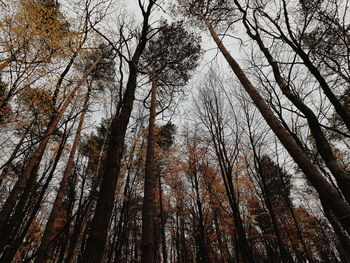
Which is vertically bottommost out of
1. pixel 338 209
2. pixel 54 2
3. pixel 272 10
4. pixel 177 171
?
pixel 338 209

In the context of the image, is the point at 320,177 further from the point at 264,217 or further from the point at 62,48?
the point at 264,217

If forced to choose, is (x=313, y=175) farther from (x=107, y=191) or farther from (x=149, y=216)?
(x=149, y=216)

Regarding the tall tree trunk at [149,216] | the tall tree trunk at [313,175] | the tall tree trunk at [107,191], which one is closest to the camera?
the tall tree trunk at [107,191]

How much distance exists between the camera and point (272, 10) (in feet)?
15.8

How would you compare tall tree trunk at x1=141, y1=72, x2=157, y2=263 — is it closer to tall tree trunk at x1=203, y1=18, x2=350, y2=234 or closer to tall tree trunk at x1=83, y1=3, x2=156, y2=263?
tall tree trunk at x1=83, y1=3, x2=156, y2=263

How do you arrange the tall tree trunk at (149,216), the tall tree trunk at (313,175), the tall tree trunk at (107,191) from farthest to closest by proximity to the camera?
the tall tree trunk at (149,216) → the tall tree trunk at (313,175) → the tall tree trunk at (107,191)

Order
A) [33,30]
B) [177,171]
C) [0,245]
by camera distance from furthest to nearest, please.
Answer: [177,171], [33,30], [0,245]

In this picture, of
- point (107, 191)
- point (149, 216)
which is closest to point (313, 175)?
point (107, 191)

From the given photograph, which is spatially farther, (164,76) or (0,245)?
(164,76)

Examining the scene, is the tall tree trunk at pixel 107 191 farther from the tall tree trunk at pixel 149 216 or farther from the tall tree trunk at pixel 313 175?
the tall tree trunk at pixel 313 175

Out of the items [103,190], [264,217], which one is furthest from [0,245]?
[264,217]

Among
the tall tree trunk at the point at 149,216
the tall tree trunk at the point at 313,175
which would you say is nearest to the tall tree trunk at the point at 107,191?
the tall tree trunk at the point at 149,216

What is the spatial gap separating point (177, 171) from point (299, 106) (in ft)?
30.1

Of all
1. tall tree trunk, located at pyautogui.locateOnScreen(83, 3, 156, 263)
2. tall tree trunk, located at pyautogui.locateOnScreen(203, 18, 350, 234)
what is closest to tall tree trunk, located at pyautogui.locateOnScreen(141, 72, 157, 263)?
tall tree trunk, located at pyautogui.locateOnScreen(83, 3, 156, 263)
